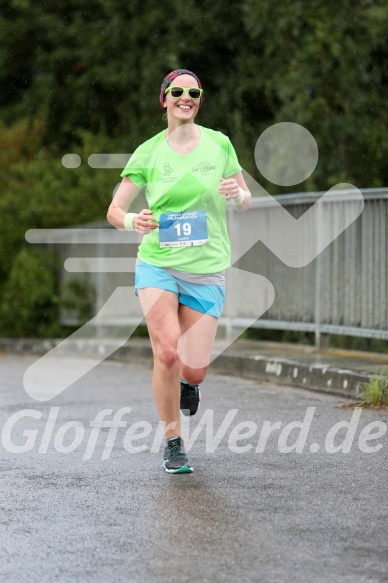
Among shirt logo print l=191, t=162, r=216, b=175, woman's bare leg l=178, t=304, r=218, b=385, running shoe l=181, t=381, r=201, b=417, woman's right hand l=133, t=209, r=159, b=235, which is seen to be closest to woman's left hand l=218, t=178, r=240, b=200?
shirt logo print l=191, t=162, r=216, b=175

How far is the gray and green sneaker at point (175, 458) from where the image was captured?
6.57 metres

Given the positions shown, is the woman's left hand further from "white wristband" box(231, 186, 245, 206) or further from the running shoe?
the running shoe

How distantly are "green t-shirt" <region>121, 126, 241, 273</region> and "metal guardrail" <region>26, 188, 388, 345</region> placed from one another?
4487mm

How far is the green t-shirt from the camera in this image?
6.64 metres

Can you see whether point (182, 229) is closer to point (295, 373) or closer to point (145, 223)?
point (145, 223)

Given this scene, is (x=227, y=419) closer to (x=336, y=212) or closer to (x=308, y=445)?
(x=308, y=445)

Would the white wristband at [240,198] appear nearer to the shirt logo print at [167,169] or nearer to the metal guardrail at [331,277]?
the shirt logo print at [167,169]

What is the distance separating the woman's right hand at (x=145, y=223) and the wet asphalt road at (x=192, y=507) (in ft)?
4.01

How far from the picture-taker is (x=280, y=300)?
12539 mm

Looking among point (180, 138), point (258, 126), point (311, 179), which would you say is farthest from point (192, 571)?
point (258, 126)

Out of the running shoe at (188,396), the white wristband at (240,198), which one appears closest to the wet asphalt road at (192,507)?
the running shoe at (188,396)

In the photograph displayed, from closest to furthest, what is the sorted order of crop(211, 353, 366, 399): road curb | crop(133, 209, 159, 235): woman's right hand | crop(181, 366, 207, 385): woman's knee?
crop(133, 209, 159, 235): woman's right hand → crop(181, 366, 207, 385): woman's knee → crop(211, 353, 366, 399): road curb

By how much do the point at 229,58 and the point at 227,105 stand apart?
48.3 inches

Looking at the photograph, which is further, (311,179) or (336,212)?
(311,179)
